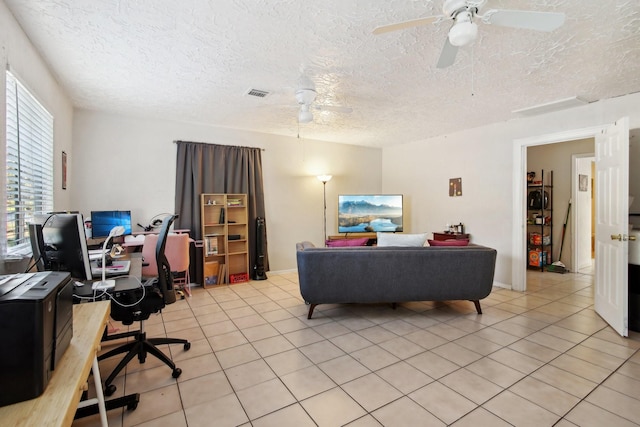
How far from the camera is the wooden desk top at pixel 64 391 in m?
0.78

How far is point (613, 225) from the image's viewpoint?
117 inches

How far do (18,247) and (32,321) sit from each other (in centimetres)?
192

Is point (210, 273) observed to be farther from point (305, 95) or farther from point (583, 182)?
point (583, 182)

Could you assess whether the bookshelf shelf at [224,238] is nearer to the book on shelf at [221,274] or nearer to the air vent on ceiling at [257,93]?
the book on shelf at [221,274]

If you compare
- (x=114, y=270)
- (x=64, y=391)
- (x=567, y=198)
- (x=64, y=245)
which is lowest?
(x=64, y=391)

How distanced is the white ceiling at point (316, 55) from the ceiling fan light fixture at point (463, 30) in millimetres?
305

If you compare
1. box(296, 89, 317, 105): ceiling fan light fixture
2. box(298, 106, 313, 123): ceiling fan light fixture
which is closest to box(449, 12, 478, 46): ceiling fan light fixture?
box(296, 89, 317, 105): ceiling fan light fixture

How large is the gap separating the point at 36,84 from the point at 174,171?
2.09 meters

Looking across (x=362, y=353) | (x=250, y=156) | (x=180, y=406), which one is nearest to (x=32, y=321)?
(x=180, y=406)

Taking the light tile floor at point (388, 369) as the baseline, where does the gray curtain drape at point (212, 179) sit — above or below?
above

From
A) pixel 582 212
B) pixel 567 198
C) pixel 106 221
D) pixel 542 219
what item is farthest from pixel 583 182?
pixel 106 221

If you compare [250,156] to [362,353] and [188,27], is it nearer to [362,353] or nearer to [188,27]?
[188,27]

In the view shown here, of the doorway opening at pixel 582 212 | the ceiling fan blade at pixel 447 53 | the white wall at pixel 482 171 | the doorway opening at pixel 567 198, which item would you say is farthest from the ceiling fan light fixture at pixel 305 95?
the doorway opening at pixel 582 212

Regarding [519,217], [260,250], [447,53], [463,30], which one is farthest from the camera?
[260,250]
